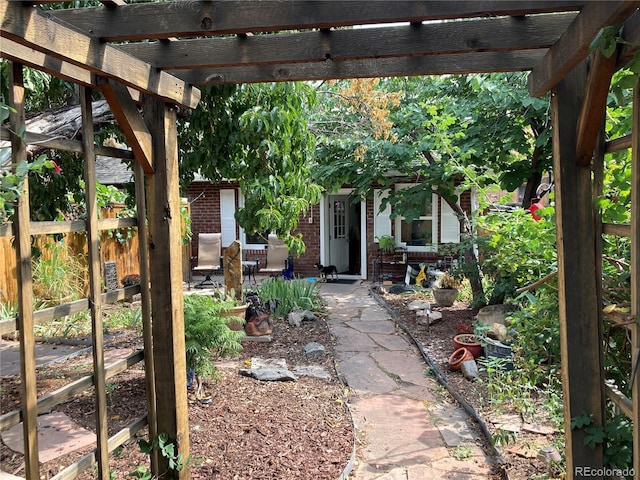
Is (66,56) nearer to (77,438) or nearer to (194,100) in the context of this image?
(194,100)

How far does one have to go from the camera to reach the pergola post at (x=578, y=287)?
2.40 meters

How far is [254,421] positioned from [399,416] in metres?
1.24

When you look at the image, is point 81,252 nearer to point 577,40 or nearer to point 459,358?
point 459,358

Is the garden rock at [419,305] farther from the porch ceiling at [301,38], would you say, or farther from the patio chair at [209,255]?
the porch ceiling at [301,38]

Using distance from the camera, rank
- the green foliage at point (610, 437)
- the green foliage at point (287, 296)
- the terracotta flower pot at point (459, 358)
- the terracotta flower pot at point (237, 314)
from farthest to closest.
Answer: the green foliage at point (287, 296)
the terracotta flower pot at point (237, 314)
the terracotta flower pot at point (459, 358)
the green foliage at point (610, 437)

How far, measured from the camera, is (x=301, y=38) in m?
2.35

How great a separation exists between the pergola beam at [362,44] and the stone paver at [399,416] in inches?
101

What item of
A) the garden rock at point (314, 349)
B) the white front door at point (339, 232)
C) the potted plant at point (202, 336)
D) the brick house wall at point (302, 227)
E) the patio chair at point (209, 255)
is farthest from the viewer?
the white front door at point (339, 232)

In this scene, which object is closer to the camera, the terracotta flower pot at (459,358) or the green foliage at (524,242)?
the green foliage at (524,242)

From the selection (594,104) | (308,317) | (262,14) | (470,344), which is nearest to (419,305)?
(308,317)

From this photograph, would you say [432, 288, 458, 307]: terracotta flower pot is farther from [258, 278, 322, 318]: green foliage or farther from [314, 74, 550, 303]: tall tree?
[258, 278, 322, 318]: green foliage

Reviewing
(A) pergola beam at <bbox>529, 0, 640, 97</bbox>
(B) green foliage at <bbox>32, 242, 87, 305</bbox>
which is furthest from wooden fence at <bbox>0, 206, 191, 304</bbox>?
(A) pergola beam at <bbox>529, 0, 640, 97</bbox>

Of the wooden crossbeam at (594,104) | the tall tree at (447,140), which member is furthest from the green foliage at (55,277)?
the wooden crossbeam at (594,104)

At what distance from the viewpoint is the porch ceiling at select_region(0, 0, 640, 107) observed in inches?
72.6
